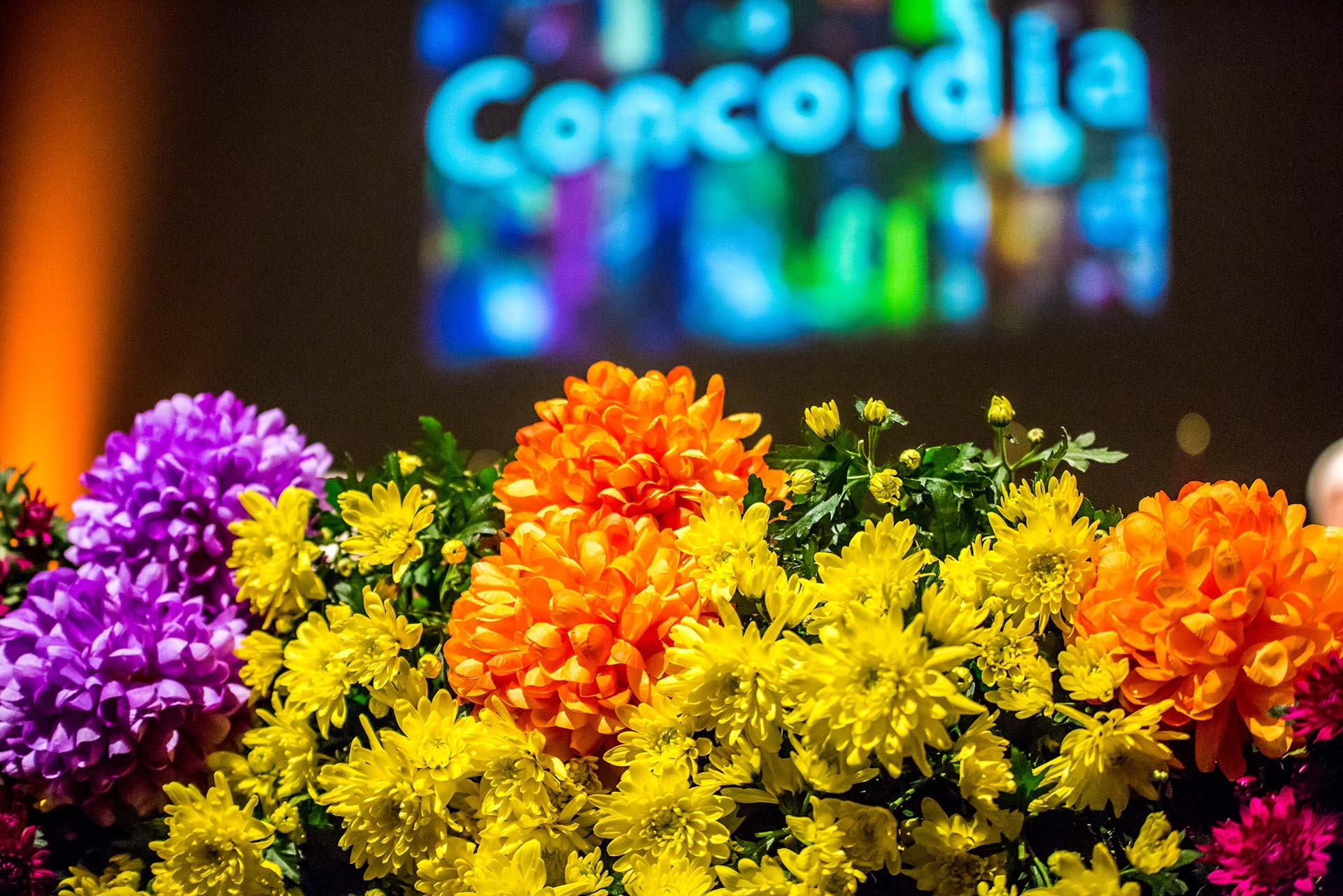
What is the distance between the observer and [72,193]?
2.41 m

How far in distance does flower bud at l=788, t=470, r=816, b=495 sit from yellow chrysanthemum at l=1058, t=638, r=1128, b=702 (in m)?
0.12

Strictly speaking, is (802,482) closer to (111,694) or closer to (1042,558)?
(1042,558)

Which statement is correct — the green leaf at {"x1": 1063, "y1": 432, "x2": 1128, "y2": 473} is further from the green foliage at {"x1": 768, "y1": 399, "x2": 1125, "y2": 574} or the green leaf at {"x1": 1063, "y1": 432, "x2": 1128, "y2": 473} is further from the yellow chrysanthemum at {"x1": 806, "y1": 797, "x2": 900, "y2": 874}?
the yellow chrysanthemum at {"x1": 806, "y1": 797, "x2": 900, "y2": 874}

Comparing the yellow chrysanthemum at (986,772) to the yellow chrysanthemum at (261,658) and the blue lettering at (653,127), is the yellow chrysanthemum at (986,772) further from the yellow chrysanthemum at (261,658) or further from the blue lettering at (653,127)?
the blue lettering at (653,127)

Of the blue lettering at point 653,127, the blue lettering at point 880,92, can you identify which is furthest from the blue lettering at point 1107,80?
the blue lettering at point 653,127

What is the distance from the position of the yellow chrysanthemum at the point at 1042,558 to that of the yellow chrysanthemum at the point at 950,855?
79mm

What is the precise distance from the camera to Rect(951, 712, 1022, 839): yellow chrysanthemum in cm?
39

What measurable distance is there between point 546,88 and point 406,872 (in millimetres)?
2098

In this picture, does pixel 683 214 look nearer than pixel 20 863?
No

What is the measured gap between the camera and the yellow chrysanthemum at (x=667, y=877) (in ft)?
1.28

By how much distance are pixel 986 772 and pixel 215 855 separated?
1.08ft

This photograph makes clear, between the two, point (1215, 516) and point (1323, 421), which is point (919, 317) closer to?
point (1323, 421)

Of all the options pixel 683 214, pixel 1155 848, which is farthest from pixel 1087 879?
pixel 683 214

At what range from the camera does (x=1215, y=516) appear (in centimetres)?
40
